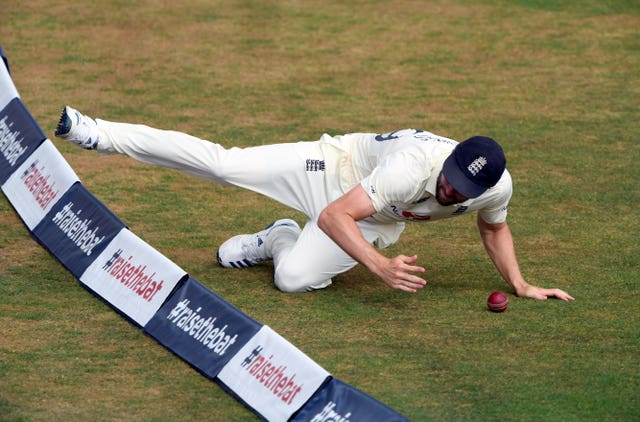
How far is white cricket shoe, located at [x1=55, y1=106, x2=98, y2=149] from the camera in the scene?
309 inches

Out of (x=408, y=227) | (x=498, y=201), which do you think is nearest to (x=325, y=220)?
(x=498, y=201)

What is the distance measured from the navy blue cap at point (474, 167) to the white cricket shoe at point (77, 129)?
260 centimetres

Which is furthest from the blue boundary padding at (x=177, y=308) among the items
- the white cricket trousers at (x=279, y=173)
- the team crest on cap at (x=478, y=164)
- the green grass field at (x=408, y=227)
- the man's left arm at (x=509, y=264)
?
the man's left arm at (x=509, y=264)

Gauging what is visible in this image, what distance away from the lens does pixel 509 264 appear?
25.5 feet

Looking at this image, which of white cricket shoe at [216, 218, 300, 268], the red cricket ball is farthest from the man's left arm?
white cricket shoe at [216, 218, 300, 268]

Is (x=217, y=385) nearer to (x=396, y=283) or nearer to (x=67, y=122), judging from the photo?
(x=396, y=283)

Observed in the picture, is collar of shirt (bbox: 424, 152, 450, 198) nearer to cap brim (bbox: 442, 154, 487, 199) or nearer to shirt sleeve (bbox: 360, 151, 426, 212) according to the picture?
shirt sleeve (bbox: 360, 151, 426, 212)

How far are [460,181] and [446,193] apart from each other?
151 millimetres

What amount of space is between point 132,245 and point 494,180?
243 cm

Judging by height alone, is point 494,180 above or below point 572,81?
above

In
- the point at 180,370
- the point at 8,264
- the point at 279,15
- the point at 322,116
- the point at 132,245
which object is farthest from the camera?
the point at 279,15

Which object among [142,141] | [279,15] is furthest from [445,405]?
[279,15]

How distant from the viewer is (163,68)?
12898mm

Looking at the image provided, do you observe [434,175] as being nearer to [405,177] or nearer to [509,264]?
[405,177]
